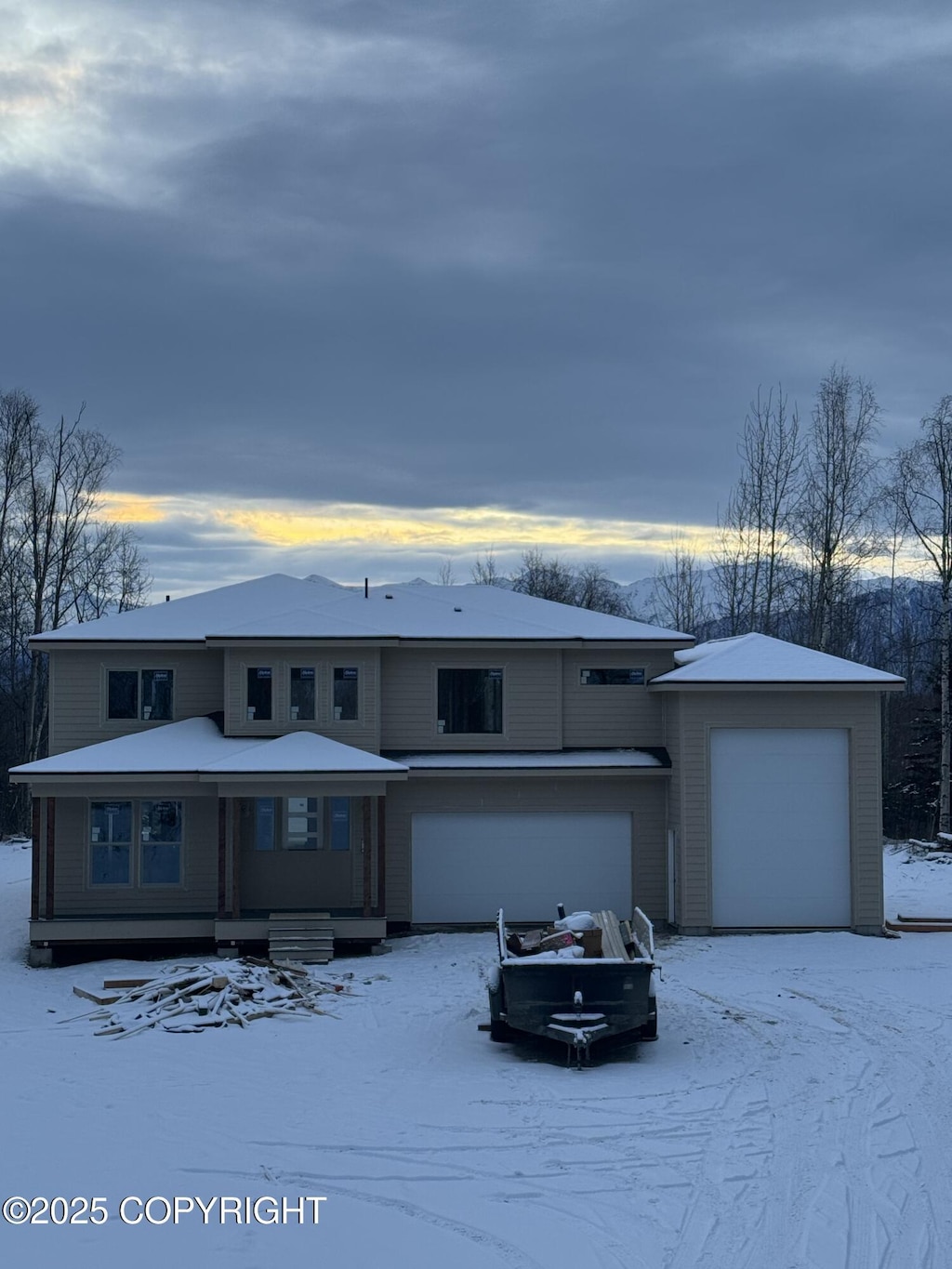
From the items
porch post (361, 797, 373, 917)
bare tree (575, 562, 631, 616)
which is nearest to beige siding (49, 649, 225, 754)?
porch post (361, 797, 373, 917)

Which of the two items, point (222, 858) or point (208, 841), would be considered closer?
point (222, 858)

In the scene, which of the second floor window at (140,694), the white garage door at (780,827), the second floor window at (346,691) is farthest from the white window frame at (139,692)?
the white garage door at (780,827)

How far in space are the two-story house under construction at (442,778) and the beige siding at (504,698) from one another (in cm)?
4

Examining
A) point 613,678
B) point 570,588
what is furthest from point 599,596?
point 613,678

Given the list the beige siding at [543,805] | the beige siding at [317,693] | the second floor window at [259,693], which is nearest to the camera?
the beige siding at [317,693]

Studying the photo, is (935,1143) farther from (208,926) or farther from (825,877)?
(208,926)

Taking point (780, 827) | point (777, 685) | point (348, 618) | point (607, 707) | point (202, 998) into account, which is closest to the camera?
point (202, 998)

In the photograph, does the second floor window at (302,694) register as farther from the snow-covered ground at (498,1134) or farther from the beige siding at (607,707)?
the snow-covered ground at (498,1134)

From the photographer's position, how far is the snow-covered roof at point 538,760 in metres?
21.9

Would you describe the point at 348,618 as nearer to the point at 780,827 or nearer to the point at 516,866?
the point at 516,866

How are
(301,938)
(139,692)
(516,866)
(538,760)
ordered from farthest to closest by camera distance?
(139,692), (516,866), (538,760), (301,938)

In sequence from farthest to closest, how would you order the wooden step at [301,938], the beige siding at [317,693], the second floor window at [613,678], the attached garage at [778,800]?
the second floor window at [613,678] → the beige siding at [317,693] → the attached garage at [778,800] → the wooden step at [301,938]

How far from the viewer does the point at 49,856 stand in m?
20.5

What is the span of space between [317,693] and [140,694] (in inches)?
138
